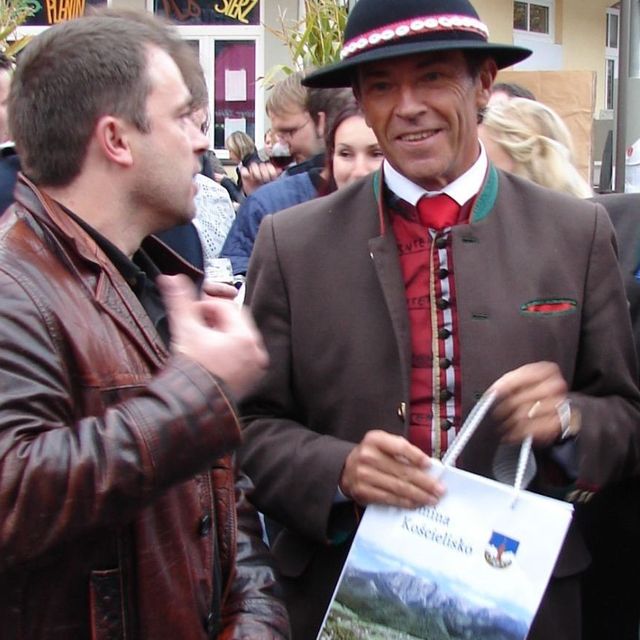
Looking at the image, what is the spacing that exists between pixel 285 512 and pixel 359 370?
0.33 meters

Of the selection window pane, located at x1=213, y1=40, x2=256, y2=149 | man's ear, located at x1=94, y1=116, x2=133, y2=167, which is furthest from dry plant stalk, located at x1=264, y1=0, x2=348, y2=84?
window pane, located at x1=213, y1=40, x2=256, y2=149

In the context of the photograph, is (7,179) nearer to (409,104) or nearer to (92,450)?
(409,104)

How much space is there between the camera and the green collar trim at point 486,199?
6.67 ft

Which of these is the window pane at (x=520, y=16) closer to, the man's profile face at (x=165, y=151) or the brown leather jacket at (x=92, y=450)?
the man's profile face at (x=165, y=151)

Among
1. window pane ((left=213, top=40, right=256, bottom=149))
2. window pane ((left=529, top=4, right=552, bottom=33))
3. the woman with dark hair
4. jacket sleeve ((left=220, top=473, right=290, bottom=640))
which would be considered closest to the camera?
jacket sleeve ((left=220, top=473, right=290, bottom=640))

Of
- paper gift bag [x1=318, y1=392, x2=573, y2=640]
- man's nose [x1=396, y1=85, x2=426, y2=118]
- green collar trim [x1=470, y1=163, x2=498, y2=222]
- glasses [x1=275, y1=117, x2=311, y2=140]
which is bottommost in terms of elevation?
paper gift bag [x1=318, y1=392, x2=573, y2=640]

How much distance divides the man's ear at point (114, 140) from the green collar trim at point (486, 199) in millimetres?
735

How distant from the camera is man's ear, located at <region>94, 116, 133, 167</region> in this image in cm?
171

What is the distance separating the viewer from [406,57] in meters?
1.99

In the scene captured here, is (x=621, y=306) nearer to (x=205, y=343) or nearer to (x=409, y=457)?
(x=409, y=457)

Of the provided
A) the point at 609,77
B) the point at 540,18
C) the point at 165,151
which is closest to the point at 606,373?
the point at 165,151

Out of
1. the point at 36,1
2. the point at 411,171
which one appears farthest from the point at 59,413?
the point at 36,1

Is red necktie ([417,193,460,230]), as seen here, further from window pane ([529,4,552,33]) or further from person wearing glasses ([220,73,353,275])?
window pane ([529,4,552,33])

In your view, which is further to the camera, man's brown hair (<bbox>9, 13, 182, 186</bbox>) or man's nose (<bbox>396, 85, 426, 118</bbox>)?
man's nose (<bbox>396, 85, 426, 118</bbox>)
